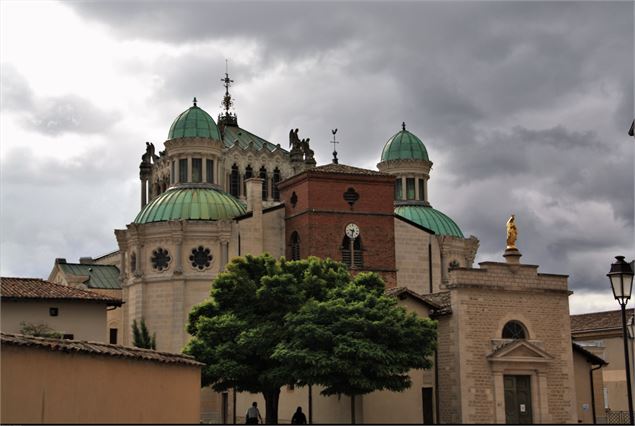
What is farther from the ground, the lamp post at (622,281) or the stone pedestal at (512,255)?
the stone pedestal at (512,255)

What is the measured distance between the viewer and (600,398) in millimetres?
59000

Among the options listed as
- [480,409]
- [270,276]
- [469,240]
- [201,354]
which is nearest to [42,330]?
[201,354]

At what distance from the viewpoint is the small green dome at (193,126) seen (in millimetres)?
73438

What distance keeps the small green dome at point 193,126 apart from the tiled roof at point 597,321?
2827 cm

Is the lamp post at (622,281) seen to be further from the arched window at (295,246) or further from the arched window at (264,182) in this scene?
the arched window at (264,182)

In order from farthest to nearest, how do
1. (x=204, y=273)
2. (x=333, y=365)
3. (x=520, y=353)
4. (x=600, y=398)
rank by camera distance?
(x=204, y=273), (x=600, y=398), (x=520, y=353), (x=333, y=365)

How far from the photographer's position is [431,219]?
260 feet

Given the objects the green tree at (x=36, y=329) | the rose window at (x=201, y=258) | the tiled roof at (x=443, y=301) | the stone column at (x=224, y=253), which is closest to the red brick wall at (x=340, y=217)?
the stone column at (x=224, y=253)

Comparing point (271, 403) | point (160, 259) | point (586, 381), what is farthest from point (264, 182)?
point (271, 403)

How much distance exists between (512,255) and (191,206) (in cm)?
2450

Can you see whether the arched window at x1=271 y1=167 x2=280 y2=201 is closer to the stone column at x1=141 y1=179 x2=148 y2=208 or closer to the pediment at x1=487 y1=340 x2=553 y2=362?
the stone column at x1=141 y1=179 x2=148 y2=208

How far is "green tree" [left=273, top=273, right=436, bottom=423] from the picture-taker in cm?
4350

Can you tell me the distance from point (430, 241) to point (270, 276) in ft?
84.3

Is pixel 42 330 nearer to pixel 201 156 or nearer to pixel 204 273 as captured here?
pixel 204 273
